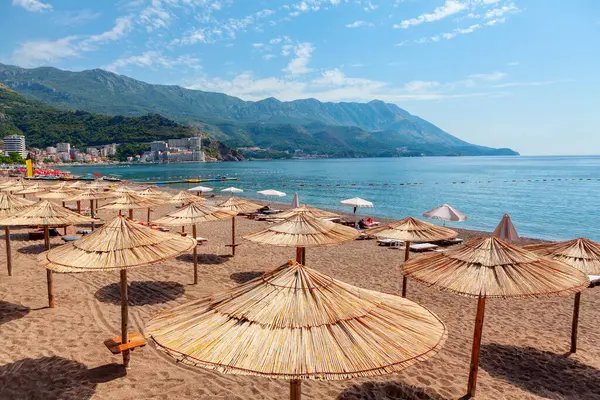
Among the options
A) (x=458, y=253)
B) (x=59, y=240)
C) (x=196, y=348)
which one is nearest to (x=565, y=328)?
(x=458, y=253)

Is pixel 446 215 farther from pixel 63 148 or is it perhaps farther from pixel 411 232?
pixel 63 148

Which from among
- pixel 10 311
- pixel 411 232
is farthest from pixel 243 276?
pixel 10 311

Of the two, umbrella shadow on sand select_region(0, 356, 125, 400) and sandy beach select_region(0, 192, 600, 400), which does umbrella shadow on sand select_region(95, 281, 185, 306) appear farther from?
umbrella shadow on sand select_region(0, 356, 125, 400)

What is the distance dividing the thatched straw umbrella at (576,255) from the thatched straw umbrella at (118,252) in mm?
6829

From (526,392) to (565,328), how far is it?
3.48 m

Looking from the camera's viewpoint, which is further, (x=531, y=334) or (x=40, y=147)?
(x=40, y=147)

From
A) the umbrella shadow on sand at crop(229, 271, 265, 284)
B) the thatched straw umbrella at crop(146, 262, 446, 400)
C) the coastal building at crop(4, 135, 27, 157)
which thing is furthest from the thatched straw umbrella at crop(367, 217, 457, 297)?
the coastal building at crop(4, 135, 27, 157)

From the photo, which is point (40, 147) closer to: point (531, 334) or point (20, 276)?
point (20, 276)

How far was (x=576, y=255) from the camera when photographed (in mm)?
6879

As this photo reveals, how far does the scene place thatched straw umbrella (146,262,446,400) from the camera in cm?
269

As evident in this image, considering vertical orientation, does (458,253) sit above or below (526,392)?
above

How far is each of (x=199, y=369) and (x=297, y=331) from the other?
13.2 feet

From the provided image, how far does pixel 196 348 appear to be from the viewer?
2.86 metres

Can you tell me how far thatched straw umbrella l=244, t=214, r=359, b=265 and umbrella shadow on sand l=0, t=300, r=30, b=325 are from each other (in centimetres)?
492
